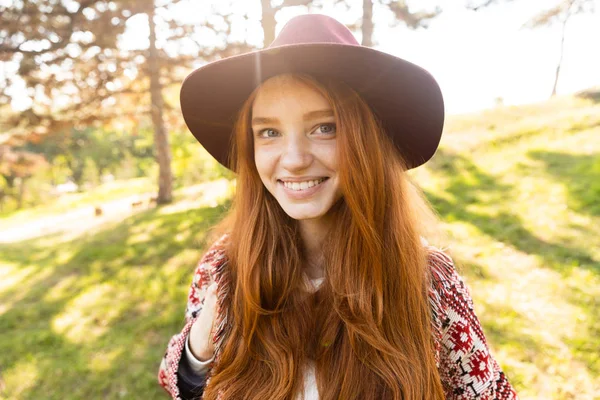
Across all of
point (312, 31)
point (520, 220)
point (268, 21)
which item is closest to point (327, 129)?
point (312, 31)

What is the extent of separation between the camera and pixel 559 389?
2.56 meters

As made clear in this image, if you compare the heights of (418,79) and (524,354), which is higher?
(418,79)

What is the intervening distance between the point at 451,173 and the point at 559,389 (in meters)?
4.72

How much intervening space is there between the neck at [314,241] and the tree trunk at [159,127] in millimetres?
6186

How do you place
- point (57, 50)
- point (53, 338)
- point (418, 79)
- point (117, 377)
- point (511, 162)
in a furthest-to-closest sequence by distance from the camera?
1. point (511, 162)
2. point (57, 50)
3. point (53, 338)
4. point (117, 377)
5. point (418, 79)

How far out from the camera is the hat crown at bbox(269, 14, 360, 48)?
123cm

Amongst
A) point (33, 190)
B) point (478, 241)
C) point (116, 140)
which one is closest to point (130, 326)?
point (478, 241)

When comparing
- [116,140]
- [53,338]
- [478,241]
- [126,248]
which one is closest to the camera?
[53,338]

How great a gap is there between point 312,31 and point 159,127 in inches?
313

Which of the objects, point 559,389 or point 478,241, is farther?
point 478,241

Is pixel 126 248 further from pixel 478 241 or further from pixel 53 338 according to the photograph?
pixel 478 241

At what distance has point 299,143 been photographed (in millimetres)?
1226

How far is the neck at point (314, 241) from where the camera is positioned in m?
1.47

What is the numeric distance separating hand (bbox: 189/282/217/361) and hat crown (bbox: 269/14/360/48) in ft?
2.99
